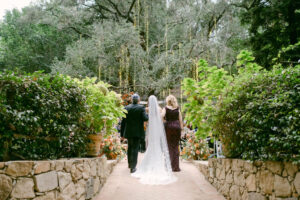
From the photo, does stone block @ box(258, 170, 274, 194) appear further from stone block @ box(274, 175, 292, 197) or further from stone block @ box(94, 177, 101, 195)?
stone block @ box(94, 177, 101, 195)

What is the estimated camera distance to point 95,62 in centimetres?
1233

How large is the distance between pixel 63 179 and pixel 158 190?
213cm

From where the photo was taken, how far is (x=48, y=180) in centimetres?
272

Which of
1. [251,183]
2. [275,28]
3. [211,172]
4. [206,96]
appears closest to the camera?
[251,183]

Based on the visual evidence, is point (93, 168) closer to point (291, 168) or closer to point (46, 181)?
point (46, 181)

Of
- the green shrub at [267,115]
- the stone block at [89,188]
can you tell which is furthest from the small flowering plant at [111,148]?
the green shrub at [267,115]

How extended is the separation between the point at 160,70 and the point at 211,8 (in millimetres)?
4866

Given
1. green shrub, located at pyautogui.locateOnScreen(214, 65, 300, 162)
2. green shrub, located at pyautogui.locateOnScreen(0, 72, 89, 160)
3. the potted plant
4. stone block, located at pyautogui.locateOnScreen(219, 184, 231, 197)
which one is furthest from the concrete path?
green shrub, located at pyautogui.locateOnScreen(0, 72, 89, 160)

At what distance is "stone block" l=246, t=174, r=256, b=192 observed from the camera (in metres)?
3.23

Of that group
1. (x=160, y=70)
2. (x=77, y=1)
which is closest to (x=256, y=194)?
(x=160, y=70)

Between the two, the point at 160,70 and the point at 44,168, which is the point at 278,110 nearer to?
the point at 44,168

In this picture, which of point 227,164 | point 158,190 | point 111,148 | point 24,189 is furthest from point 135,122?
point 24,189

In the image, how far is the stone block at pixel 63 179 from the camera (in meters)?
2.96

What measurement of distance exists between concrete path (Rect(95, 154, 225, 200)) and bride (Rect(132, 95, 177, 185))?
0.25 m
